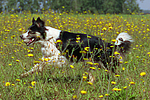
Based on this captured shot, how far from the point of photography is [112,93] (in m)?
2.16

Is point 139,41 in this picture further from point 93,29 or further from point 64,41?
point 64,41

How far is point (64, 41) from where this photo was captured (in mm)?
3605

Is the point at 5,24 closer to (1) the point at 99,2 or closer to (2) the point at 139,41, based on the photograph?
(2) the point at 139,41

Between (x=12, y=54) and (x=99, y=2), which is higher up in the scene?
(x=99, y=2)

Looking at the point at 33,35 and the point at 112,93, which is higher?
the point at 33,35

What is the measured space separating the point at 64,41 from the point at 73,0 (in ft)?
139

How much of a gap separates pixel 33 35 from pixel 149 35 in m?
4.21

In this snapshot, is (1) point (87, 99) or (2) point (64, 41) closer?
(1) point (87, 99)

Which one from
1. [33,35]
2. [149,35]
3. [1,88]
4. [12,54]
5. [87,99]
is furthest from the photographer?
[149,35]

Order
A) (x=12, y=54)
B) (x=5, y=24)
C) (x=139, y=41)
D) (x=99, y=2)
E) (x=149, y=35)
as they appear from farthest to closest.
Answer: (x=99, y=2), (x=5, y=24), (x=149, y=35), (x=139, y=41), (x=12, y=54)

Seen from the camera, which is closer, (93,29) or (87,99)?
(87,99)

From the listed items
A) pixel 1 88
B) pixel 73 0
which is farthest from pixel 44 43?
pixel 73 0

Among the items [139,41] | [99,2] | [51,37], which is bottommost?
[139,41]

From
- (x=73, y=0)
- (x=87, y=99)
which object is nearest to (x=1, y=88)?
(x=87, y=99)
